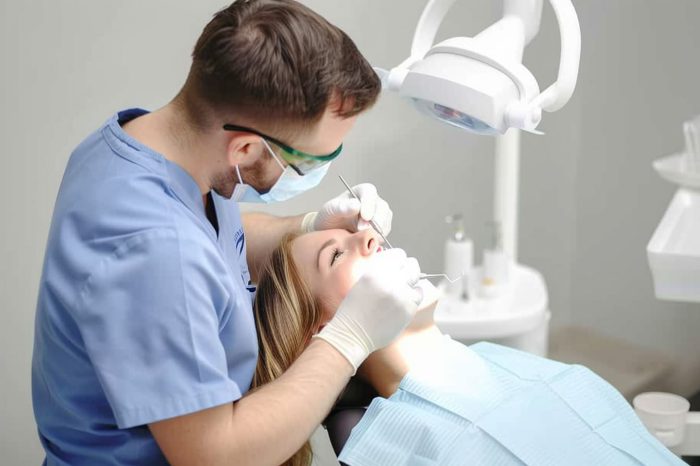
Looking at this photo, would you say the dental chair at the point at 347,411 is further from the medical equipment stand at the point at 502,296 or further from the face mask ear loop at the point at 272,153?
the medical equipment stand at the point at 502,296

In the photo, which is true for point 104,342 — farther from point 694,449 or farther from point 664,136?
point 664,136

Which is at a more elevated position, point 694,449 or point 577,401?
point 577,401

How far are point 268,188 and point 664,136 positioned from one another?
1927mm

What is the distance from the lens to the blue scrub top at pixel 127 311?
3.85 ft

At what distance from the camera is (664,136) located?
290 cm

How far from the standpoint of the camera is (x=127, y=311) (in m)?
1.17

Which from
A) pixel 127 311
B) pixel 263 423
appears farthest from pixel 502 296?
pixel 127 311

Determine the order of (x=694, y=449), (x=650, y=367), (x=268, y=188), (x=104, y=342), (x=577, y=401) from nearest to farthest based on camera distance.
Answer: (x=104, y=342), (x=268, y=188), (x=577, y=401), (x=694, y=449), (x=650, y=367)

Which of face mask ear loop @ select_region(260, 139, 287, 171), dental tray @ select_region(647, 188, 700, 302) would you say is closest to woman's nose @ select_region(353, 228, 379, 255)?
face mask ear loop @ select_region(260, 139, 287, 171)

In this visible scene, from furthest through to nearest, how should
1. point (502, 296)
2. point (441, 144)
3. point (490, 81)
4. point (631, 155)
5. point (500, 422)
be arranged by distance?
1. point (631, 155)
2. point (441, 144)
3. point (502, 296)
4. point (500, 422)
5. point (490, 81)

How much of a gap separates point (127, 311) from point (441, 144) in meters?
1.74

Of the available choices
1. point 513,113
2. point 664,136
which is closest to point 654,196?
point 664,136

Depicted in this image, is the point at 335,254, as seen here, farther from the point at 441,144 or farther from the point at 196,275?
the point at 441,144

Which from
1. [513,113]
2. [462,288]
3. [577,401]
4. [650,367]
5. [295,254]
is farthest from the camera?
[650,367]
